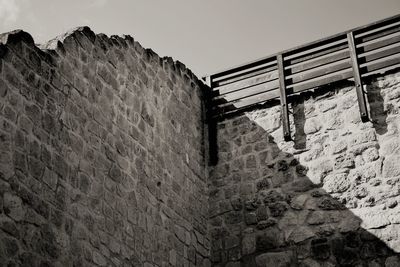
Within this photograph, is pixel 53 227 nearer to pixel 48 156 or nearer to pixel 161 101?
pixel 48 156

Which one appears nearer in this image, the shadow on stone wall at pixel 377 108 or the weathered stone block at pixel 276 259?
the weathered stone block at pixel 276 259

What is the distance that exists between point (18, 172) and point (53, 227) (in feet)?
1.72

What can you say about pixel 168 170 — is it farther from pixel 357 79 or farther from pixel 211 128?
pixel 357 79

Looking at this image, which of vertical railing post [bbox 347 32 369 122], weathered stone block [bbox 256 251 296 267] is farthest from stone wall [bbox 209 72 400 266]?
vertical railing post [bbox 347 32 369 122]

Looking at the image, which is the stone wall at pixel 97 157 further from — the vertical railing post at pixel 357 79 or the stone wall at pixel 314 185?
the vertical railing post at pixel 357 79

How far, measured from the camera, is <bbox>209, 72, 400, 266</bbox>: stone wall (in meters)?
6.09

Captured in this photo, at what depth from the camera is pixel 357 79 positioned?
6738mm

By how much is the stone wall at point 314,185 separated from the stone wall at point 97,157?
37 cm

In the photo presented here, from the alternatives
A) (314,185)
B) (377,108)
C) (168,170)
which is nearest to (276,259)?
(314,185)

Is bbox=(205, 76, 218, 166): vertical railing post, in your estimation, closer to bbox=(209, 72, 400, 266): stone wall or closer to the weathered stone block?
bbox=(209, 72, 400, 266): stone wall

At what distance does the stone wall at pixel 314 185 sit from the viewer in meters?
6.09

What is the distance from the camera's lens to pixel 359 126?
6.57m

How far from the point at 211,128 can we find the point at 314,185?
1.65 metres

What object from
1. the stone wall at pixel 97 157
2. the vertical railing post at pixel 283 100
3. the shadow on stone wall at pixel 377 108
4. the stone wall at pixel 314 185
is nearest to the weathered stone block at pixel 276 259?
the stone wall at pixel 314 185
